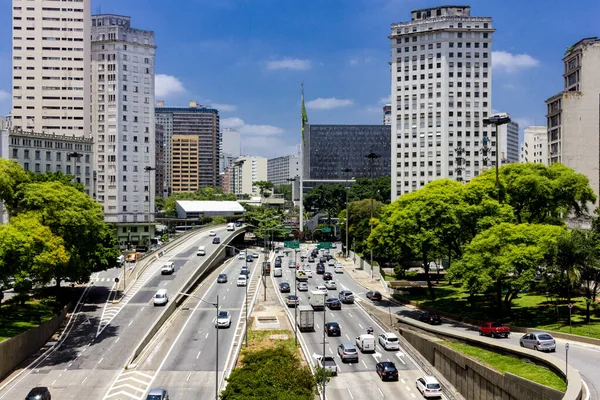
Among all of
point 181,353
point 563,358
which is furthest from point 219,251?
point 563,358

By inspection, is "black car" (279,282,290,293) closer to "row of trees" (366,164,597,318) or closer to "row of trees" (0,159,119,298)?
"row of trees" (366,164,597,318)

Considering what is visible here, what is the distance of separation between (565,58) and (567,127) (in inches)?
628

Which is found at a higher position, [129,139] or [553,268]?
[129,139]

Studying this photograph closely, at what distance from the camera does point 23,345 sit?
5172cm

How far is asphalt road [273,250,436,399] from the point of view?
146 feet

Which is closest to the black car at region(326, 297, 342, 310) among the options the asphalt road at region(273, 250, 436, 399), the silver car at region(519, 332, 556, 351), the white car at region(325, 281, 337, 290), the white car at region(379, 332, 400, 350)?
the asphalt road at region(273, 250, 436, 399)

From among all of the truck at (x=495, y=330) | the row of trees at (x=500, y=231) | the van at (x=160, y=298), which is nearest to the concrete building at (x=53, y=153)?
the van at (x=160, y=298)

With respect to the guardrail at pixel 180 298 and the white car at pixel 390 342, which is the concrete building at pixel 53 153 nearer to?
the guardrail at pixel 180 298

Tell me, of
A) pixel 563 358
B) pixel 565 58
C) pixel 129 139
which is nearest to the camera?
pixel 563 358

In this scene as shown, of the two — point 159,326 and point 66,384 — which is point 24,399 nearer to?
point 66,384

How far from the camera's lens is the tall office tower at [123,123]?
136 meters

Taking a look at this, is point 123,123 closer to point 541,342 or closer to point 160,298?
point 160,298

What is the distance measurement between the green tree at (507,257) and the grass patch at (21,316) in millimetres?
42409

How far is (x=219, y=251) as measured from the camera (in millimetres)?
106875
